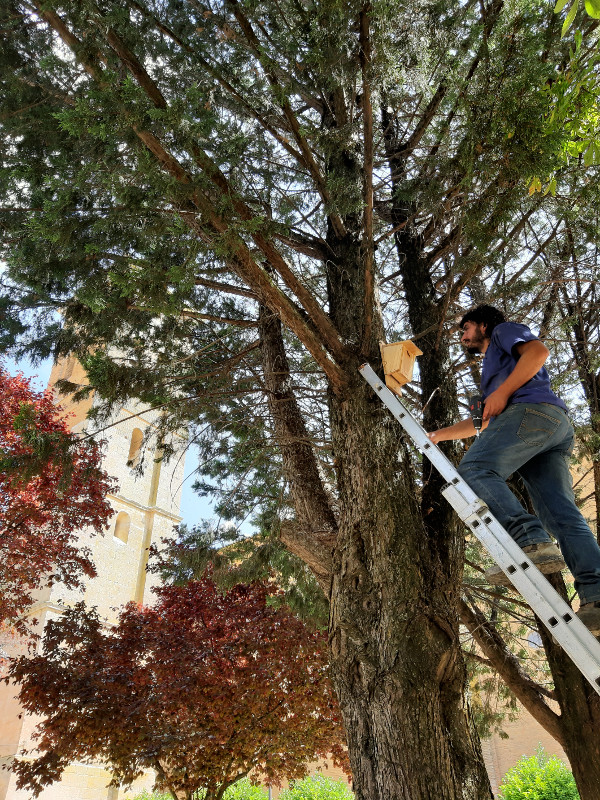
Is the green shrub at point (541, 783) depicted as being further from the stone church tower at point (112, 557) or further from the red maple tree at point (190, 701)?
the stone church tower at point (112, 557)

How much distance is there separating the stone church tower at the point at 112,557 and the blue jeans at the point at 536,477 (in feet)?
40.5

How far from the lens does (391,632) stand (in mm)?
3549

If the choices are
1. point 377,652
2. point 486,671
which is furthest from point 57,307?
point 486,671

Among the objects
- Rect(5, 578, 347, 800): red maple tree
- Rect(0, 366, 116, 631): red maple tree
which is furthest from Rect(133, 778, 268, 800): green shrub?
Rect(0, 366, 116, 631): red maple tree

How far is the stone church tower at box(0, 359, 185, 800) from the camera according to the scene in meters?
15.3

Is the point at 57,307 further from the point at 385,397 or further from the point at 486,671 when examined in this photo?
the point at 486,671

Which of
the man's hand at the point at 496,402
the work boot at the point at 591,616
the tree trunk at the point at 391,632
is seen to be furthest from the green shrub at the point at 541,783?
the man's hand at the point at 496,402

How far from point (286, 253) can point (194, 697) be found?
6001mm

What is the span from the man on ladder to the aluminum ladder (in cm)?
9

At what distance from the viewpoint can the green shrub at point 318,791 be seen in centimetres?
1398

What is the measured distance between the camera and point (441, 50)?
4906 millimetres

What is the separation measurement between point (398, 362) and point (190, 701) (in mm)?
6458

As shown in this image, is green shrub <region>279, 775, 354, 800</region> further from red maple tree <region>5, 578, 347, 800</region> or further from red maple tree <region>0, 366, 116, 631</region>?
red maple tree <region>0, 366, 116, 631</region>

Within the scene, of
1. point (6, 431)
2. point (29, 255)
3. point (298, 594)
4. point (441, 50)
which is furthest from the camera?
point (6, 431)
